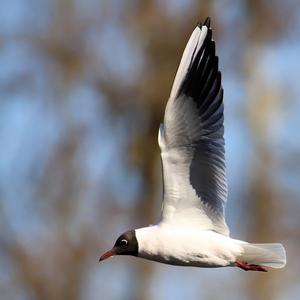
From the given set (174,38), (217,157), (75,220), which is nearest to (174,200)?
(217,157)

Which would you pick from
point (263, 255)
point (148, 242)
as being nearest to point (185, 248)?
point (148, 242)

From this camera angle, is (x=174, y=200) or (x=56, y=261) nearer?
(x=174, y=200)

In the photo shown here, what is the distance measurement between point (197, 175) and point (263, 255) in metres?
0.41

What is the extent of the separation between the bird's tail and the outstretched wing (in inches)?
5.5

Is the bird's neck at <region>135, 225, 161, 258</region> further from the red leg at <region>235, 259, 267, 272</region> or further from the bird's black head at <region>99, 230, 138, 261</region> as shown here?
the red leg at <region>235, 259, 267, 272</region>

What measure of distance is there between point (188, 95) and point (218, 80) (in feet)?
0.47

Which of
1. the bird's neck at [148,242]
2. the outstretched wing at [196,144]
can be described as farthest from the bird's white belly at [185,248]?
the outstretched wing at [196,144]

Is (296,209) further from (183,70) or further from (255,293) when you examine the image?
(183,70)

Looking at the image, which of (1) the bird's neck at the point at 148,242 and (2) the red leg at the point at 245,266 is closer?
(1) the bird's neck at the point at 148,242

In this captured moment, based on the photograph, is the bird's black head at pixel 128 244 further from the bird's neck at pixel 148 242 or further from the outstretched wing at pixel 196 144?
the outstretched wing at pixel 196 144

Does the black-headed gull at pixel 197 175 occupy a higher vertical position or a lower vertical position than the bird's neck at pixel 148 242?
higher

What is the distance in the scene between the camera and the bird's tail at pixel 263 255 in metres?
5.01

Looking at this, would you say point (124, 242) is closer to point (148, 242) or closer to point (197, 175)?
point (148, 242)

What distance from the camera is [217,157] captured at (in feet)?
16.6
